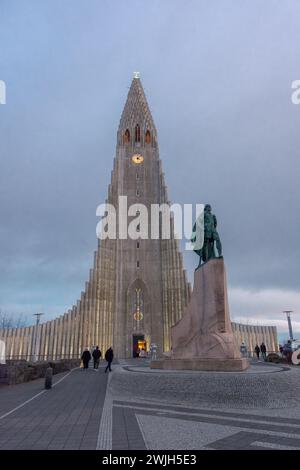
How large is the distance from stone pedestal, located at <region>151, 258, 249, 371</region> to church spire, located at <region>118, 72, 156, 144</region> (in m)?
39.9

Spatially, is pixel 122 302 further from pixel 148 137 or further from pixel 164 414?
pixel 164 414

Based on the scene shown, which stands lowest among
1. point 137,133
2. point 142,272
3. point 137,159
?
point 142,272

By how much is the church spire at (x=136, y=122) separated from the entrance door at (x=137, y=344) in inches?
1131

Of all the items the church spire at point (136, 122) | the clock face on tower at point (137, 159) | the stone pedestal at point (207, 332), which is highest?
the church spire at point (136, 122)

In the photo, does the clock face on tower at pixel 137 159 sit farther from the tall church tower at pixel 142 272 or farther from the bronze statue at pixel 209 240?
the bronze statue at pixel 209 240

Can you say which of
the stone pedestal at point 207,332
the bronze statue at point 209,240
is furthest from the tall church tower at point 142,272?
the bronze statue at point 209,240

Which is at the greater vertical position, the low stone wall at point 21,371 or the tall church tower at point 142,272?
the tall church tower at point 142,272

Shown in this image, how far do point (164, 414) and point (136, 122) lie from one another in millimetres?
47719

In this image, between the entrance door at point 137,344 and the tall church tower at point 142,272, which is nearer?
the entrance door at point 137,344

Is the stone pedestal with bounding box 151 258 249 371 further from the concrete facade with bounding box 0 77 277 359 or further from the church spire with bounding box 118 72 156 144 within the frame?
the church spire with bounding box 118 72 156 144

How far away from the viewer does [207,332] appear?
11.3 m

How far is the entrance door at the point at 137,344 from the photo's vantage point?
37.7 m

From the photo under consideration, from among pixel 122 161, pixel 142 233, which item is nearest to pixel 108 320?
pixel 142 233

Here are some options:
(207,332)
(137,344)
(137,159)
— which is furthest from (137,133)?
(207,332)
